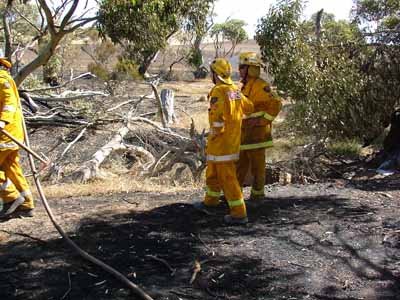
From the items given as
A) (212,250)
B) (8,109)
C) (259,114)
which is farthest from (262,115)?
(8,109)

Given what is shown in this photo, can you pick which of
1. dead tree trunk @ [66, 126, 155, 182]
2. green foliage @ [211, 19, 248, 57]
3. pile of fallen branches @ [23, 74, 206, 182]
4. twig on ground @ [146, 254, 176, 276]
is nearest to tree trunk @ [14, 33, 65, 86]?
pile of fallen branches @ [23, 74, 206, 182]

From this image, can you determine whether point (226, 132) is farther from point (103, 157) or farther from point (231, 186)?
point (103, 157)

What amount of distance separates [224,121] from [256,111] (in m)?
0.77

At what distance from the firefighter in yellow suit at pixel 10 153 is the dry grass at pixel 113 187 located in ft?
5.40

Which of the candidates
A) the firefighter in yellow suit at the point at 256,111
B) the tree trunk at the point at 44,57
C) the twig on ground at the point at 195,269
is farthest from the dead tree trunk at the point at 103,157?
the twig on ground at the point at 195,269

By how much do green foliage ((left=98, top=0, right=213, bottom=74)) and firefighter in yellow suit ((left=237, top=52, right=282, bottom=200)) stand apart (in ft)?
7.57

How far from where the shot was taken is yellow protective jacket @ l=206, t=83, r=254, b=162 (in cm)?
521

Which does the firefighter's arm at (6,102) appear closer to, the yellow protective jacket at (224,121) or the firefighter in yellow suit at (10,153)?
the firefighter in yellow suit at (10,153)

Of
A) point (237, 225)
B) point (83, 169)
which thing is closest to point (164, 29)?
point (83, 169)

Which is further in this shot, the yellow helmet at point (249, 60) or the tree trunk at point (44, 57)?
the tree trunk at point (44, 57)

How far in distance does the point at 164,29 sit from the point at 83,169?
266 centimetres

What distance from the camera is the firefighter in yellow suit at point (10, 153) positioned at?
5.38 m

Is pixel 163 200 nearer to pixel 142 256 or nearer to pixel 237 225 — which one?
pixel 237 225

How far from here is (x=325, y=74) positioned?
8828 mm
